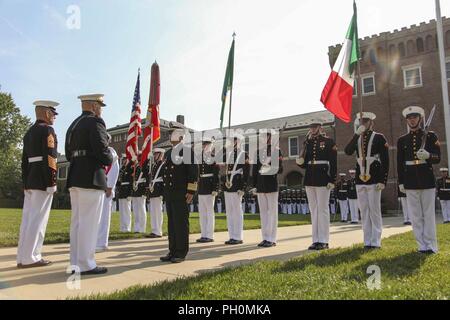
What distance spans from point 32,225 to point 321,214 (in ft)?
16.6

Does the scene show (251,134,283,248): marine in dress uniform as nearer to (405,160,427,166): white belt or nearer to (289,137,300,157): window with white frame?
(405,160,427,166): white belt

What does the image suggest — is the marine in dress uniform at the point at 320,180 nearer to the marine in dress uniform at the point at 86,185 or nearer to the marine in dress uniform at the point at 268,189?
the marine in dress uniform at the point at 268,189

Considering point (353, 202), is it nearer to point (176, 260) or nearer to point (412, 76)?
point (176, 260)

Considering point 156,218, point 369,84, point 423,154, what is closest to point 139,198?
point 156,218

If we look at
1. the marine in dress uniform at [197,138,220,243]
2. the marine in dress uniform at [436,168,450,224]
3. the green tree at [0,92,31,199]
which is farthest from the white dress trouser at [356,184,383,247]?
the green tree at [0,92,31,199]

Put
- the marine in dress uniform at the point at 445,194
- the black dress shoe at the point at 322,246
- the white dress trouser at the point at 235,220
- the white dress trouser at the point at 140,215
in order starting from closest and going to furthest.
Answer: the black dress shoe at the point at 322,246
the white dress trouser at the point at 235,220
the white dress trouser at the point at 140,215
the marine in dress uniform at the point at 445,194

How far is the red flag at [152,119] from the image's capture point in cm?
1180

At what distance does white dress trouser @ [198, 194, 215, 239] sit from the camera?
30.6ft

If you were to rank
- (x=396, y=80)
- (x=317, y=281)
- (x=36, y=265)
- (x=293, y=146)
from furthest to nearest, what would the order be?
1. (x=293, y=146)
2. (x=396, y=80)
3. (x=36, y=265)
4. (x=317, y=281)

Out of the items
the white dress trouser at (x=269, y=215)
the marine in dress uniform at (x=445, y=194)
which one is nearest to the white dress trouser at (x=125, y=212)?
the white dress trouser at (x=269, y=215)

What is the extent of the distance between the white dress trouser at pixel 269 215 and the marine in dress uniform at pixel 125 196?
16.1 feet

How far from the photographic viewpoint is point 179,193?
6.39 metres

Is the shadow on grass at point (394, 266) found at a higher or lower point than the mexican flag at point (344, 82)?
lower
